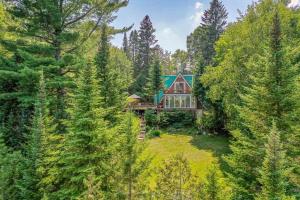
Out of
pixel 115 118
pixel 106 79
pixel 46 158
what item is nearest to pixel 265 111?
pixel 115 118

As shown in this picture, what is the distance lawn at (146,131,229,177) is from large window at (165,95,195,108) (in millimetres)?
5758

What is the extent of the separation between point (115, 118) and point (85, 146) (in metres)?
5.15

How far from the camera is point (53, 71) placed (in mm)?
18234

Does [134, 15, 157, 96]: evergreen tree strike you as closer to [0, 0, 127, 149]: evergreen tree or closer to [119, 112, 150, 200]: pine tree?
[0, 0, 127, 149]: evergreen tree

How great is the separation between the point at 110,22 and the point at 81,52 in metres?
3.63

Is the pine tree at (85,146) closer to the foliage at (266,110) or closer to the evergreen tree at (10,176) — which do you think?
the evergreen tree at (10,176)

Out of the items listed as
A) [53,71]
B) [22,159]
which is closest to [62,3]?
[53,71]

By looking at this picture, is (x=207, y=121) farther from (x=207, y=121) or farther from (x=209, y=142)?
(x=209, y=142)

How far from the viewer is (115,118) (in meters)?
16.5

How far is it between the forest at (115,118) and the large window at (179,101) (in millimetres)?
5573

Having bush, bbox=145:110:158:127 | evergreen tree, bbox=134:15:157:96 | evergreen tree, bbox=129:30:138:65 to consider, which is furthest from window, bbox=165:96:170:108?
evergreen tree, bbox=129:30:138:65

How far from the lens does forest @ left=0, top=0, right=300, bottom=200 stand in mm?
10094

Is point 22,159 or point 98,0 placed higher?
point 98,0

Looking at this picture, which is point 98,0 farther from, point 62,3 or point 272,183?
point 272,183
